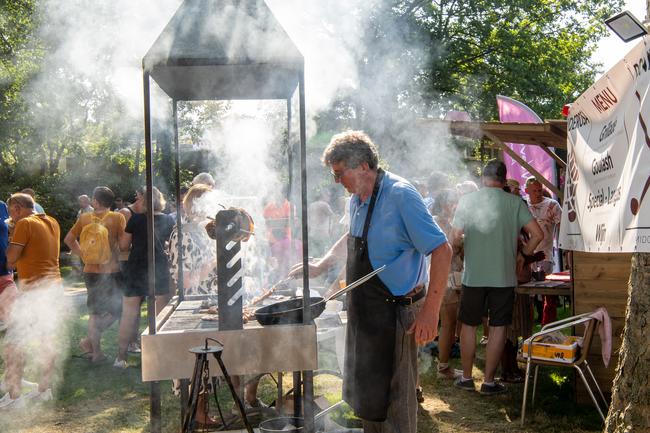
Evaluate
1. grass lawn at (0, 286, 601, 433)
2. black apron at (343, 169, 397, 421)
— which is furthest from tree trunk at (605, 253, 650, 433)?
black apron at (343, 169, 397, 421)

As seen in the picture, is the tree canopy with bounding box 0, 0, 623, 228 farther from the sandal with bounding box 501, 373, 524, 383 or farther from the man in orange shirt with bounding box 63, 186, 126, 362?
the sandal with bounding box 501, 373, 524, 383

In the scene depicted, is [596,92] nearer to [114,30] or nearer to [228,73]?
[228,73]

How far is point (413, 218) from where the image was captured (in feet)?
9.70

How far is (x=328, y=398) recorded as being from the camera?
510 centimetres

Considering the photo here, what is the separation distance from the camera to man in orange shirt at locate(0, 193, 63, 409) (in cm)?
511

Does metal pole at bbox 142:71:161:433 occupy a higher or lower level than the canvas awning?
lower

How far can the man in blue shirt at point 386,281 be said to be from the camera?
2975 mm

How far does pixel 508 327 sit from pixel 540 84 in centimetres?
1397

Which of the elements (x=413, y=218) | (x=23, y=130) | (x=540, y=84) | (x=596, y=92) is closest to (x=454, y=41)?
(x=540, y=84)

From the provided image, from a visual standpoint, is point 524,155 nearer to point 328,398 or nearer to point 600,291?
Result: point 600,291

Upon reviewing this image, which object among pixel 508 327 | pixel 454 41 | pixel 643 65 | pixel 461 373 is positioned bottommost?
pixel 461 373

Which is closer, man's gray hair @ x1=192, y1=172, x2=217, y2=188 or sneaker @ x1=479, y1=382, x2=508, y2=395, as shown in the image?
A: sneaker @ x1=479, y1=382, x2=508, y2=395

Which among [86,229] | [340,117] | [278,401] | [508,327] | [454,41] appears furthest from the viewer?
[454,41]

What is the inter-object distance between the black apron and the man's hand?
0.15 meters
